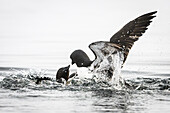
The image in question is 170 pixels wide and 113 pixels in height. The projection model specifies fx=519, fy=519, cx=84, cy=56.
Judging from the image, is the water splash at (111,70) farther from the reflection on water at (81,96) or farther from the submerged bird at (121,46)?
the reflection on water at (81,96)

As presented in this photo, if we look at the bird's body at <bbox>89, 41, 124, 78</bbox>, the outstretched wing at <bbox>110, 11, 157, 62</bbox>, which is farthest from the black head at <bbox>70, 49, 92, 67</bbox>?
the outstretched wing at <bbox>110, 11, 157, 62</bbox>

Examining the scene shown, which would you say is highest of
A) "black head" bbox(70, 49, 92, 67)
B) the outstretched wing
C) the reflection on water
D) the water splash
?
the outstretched wing

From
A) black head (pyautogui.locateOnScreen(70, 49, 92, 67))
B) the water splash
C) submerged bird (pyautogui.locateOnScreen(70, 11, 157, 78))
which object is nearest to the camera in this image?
the water splash

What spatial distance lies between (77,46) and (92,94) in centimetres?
1033

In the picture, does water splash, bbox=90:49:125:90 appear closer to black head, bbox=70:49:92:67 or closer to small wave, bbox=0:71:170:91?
small wave, bbox=0:71:170:91

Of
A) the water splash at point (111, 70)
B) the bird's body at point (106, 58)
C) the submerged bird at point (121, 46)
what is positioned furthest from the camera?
the submerged bird at point (121, 46)

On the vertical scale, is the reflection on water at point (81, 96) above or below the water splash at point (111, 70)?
below

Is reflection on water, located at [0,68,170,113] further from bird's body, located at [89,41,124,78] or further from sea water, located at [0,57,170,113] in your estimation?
bird's body, located at [89,41,124,78]

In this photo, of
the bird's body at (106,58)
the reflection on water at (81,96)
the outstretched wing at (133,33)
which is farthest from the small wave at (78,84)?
the outstretched wing at (133,33)

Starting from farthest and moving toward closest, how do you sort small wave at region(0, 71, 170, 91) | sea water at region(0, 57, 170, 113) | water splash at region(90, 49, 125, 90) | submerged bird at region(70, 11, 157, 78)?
submerged bird at region(70, 11, 157, 78), water splash at region(90, 49, 125, 90), small wave at region(0, 71, 170, 91), sea water at region(0, 57, 170, 113)

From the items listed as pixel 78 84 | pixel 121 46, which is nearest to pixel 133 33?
pixel 121 46

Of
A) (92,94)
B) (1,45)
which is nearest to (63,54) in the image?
(1,45)

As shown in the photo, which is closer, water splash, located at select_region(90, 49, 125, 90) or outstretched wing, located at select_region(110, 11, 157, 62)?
water splash, located at select_region(90, 49, 125, 90)

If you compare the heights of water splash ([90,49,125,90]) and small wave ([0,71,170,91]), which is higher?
water splash ([90,49,125,90])
